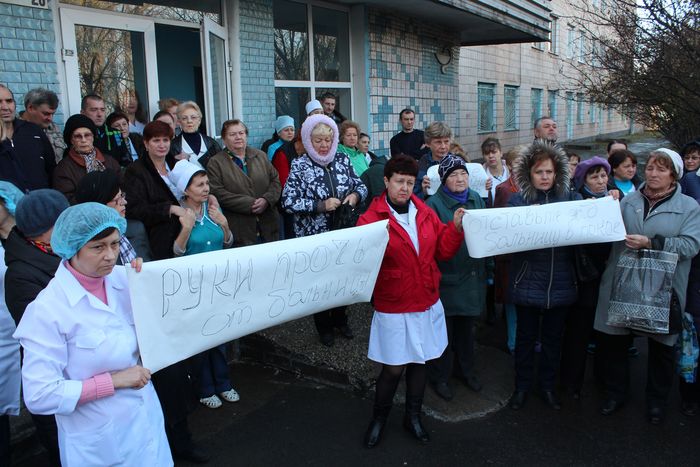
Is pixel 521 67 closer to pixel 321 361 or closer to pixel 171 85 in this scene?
pixel 171 85

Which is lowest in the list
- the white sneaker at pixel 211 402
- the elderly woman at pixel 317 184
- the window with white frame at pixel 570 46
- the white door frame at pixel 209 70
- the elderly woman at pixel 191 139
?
the white sneaker at pixel 211 402

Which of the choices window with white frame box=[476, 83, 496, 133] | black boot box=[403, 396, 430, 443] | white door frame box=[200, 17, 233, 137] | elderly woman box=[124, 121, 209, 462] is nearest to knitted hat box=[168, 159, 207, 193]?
elderly woman box=[124, 121, 209, 462]

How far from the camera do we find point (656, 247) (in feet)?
12.0

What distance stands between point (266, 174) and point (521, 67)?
1861cm

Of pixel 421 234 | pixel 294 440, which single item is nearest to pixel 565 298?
pixel 421 234

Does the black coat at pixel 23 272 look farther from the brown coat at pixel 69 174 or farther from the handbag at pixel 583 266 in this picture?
the handbag at pixel 583 266

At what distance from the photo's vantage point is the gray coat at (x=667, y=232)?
11.9ft

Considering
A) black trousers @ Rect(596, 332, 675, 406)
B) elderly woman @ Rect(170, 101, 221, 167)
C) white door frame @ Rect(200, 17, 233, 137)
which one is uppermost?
white door frame @ Rect(200, 17, 233, 137)

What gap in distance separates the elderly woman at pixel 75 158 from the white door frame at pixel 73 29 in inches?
57.0

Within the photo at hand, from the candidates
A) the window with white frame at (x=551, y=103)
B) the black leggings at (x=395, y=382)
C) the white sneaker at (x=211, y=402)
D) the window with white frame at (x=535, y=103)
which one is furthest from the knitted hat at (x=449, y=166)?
the window with white frame at (x=551, y=103)

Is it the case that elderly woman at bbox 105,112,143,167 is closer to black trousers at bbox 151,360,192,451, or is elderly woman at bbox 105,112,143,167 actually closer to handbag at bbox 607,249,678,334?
black trousers at bbox 151,360,192,451

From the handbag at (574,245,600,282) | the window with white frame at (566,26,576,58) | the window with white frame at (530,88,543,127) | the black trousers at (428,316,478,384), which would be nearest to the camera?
the handbag at (574,245,600,282)

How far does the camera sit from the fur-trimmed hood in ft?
12.8

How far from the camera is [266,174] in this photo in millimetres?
5035
